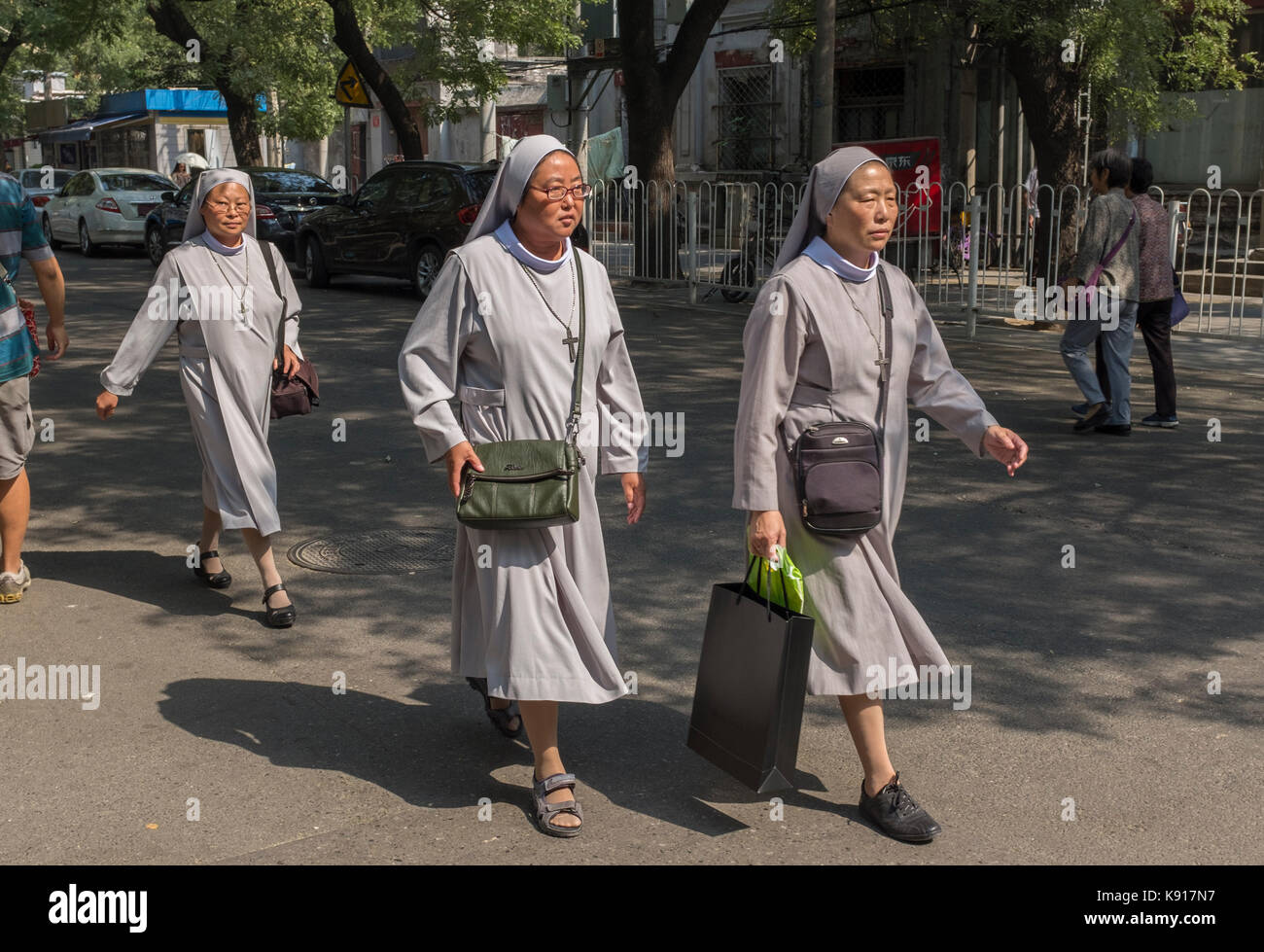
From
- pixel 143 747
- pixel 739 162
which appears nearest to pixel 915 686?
pixel 143 747

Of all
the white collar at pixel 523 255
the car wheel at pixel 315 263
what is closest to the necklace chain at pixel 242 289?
the white collar at pixel 523 255

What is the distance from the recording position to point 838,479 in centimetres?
407

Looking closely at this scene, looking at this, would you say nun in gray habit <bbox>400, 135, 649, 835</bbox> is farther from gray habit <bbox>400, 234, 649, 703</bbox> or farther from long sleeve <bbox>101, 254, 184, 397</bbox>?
long sleeve <bbox>101, 254, 184, 397</bbox>

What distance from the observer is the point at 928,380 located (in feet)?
14.2

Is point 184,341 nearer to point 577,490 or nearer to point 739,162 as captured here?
point 577,490

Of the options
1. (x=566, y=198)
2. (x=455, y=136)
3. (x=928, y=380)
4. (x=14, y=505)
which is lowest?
(x=14, y=505)

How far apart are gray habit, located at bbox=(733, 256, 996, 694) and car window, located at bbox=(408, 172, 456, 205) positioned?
13.7 m

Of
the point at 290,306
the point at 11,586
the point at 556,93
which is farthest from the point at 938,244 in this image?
the point at 556,93

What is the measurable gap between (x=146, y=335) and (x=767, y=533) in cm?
332

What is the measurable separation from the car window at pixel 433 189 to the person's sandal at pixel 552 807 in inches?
543

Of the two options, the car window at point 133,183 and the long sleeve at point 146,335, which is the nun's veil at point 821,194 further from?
the car window at point 133,183

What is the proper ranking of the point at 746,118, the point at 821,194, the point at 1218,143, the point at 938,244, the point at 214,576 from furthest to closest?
the point at 746,118
the point at 1218,143
the point at 938,244
the point at 214,576
the point at 821,194

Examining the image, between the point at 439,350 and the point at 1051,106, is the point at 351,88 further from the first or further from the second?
the point at 439,350
